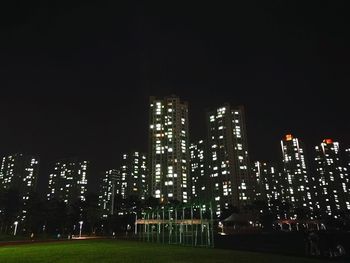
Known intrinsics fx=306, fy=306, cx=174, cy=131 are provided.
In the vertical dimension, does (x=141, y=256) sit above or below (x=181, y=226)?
below

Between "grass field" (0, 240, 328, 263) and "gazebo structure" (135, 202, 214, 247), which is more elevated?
"gazebo structure" (135, 202, 214, 247)

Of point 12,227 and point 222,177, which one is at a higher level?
point 222,177

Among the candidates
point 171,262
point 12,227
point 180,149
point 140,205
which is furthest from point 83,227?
point 171,262

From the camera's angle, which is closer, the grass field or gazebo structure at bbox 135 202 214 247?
the grass field

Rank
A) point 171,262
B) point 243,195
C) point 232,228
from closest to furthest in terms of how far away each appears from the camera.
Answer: point 171,262, point 232,228, point 243,195

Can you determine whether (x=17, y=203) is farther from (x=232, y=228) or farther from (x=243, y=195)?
(x=243, y=195)

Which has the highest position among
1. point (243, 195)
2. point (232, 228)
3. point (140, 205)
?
point (243, 195)

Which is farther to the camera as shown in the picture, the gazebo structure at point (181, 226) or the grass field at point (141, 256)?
the gazebo structure at point (181, 226)

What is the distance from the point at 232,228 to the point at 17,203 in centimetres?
8484

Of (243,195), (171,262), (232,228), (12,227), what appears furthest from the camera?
(243,195)

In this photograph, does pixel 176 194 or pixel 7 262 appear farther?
pixel 176 194

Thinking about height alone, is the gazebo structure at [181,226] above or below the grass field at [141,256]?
above

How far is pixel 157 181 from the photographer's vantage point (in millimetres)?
191875

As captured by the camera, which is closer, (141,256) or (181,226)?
(141,256)
